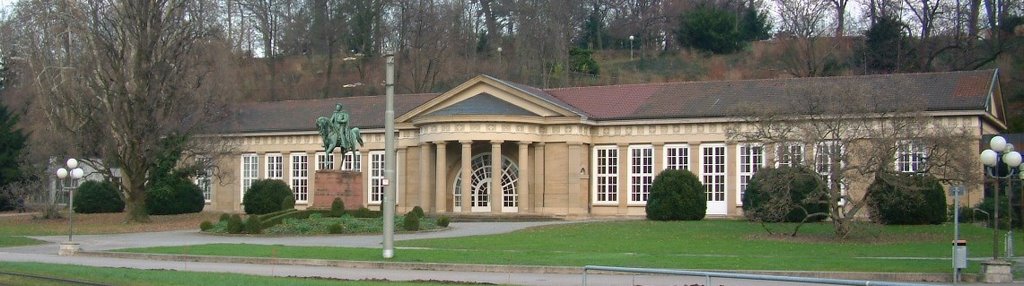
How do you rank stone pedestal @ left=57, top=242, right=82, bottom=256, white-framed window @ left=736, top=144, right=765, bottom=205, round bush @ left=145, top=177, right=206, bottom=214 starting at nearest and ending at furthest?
stone pedestal @ left=57, top=242, right=82, bottom=256 < white-framed window @ left=736, top=144, right=765, bottom=205 < round bush @ left=145, top=177, right=206, bottom=214

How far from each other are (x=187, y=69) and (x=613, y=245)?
27.1 meters

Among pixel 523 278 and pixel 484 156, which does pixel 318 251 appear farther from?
pixel 484 156

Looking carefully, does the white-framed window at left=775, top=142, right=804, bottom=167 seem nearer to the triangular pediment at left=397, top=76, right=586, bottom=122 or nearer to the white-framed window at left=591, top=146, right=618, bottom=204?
the triangular pediment at left=397, top=76, right=586, bottom=122

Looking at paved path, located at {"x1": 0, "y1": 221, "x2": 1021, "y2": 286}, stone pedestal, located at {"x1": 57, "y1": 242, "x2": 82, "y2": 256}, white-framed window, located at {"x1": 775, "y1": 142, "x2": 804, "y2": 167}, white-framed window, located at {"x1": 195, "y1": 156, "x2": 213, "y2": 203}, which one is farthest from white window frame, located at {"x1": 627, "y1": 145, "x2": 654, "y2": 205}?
stone pedestal, located at {"x1": 57, "y1": 242, "x2": 82, "y2": 256}

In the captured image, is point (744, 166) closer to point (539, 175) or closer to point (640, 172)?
point (640, 172)

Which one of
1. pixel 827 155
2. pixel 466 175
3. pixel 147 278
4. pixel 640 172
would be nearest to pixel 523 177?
pixel 466 175

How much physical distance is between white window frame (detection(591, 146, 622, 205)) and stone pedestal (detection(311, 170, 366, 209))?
15.0 meters

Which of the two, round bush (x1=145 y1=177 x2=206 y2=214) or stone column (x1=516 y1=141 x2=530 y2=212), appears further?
round bush (x1=145 y1=177 x2=206 y2=214)

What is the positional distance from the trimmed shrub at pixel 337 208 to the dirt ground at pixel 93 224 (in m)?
8.06

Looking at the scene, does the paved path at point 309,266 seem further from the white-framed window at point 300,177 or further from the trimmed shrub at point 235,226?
the white-framed window at point 300,177

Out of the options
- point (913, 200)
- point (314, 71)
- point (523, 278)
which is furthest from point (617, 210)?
point (314, 71)

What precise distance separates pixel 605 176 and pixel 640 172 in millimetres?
1920

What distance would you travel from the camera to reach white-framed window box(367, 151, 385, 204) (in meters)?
66.5

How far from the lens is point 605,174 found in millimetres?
60625
